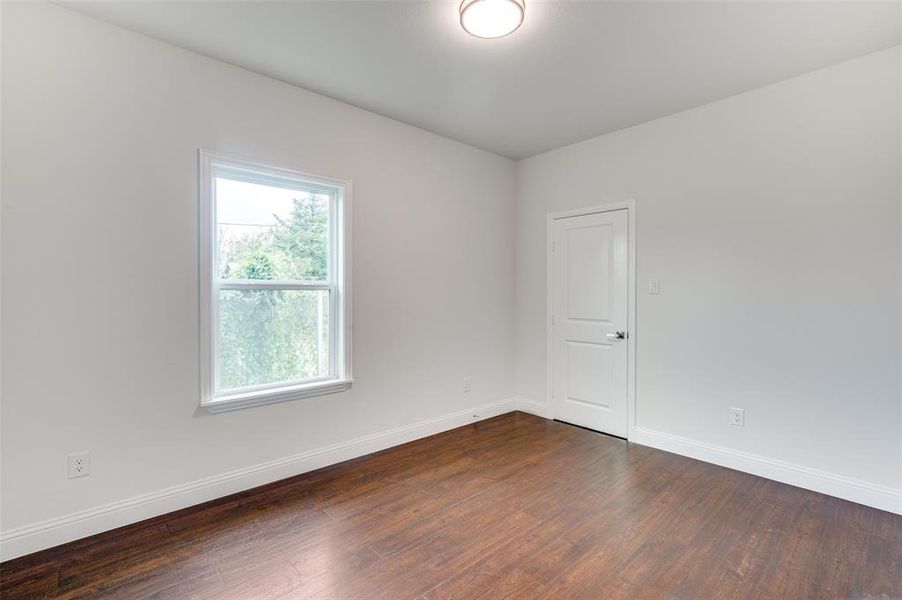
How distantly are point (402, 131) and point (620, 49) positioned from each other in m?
1.74

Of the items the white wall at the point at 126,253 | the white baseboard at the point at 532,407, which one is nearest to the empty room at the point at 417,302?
the white wall at the point at 126,253

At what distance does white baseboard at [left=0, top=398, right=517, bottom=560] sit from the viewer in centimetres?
204

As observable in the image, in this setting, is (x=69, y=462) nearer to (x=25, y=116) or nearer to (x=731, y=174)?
(x=25, y=116)

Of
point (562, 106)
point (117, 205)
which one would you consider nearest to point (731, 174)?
→ point (562, 106)

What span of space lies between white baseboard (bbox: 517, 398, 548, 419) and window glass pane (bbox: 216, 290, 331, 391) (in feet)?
7.19

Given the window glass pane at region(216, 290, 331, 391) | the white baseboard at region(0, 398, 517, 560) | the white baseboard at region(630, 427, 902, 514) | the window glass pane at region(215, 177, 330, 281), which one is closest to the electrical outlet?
the white baseboard at region(0, 398, 517, 560)

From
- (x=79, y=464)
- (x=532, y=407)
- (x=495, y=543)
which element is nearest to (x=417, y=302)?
(x=532, y=407)

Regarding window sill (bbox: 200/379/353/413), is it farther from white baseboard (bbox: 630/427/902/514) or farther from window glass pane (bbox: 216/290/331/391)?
white baseboard (bbox: 630/427/902/514)

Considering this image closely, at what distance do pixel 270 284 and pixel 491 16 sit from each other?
2.01 m

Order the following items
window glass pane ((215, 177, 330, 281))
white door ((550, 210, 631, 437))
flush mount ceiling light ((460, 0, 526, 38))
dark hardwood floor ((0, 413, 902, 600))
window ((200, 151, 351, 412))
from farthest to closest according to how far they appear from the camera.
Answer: white door ((550, 210, 631, 437))
window glass pane ((215, 177, 330, 281))
window ((200, 151, 351, 412))
flush mount ceiling light ((460, 0, 526, 38))
dark hardwood floor ((0, 413, 902, 600))

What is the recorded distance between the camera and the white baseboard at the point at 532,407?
427 centimetres

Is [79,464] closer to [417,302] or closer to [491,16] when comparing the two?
[417,302]

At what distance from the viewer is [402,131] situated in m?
3.51

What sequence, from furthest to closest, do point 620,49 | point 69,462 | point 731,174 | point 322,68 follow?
point 731,174 → point 322,68 → point 620,49 → point 69,462
